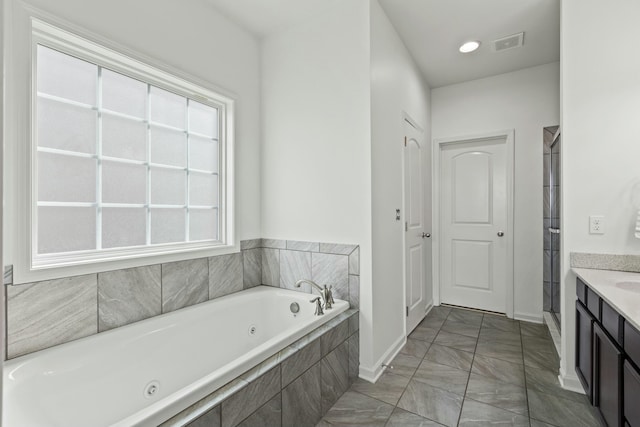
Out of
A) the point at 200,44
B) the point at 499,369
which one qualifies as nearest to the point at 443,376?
the point at 499,369

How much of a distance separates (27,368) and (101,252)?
0.64 m

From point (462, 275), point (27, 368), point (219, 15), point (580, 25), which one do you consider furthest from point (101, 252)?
point (462, 275)

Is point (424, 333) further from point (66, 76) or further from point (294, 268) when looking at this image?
point (66, 76)

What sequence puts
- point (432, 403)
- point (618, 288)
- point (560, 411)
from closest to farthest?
point (618, 288), point (560, 411), point (432, 403)

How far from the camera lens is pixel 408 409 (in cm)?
195

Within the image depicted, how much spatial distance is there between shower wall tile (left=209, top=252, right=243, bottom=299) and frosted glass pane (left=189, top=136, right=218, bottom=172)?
0.71 meters

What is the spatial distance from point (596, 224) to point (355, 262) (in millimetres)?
1520

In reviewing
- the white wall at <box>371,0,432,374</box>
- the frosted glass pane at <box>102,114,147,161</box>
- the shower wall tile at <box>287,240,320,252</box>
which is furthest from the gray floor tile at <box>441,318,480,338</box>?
the frosted glass pane at <box>102,114,147,161</box>

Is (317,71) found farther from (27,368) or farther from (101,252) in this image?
(27,368)

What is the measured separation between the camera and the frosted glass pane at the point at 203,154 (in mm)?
2471

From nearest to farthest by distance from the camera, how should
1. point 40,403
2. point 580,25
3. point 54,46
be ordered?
point 40,403 < point 54,46 < point 580,25

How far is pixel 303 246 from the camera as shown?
2.59 m

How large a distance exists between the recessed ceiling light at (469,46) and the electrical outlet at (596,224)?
1745 millimetres

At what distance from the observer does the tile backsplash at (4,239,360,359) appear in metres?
1.56
